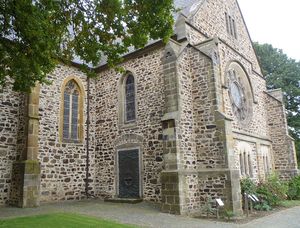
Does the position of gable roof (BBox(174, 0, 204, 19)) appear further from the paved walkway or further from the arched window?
the paved walkway

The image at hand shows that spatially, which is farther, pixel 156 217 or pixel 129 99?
pixel 129 99

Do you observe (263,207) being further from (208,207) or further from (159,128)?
(159,128)

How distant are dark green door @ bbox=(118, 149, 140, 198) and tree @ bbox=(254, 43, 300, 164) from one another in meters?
21.1

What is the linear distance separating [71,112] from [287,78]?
23.8m

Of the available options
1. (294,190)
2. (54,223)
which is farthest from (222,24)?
(54,223)

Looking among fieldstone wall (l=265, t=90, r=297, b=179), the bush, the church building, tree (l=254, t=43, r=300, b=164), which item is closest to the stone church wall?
the church building

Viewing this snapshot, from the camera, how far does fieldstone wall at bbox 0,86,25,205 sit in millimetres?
12695

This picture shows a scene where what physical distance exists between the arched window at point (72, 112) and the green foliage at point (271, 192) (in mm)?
9961

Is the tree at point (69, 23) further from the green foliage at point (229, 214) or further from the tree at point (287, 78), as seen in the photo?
the tree at point (287, 78)

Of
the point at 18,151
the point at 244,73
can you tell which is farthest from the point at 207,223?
the point at 244,73

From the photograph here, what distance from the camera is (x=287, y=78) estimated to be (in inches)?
1172

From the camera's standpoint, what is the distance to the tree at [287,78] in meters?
29.0

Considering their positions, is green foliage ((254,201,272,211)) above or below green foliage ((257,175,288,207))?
below

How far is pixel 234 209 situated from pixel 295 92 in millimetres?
22267
